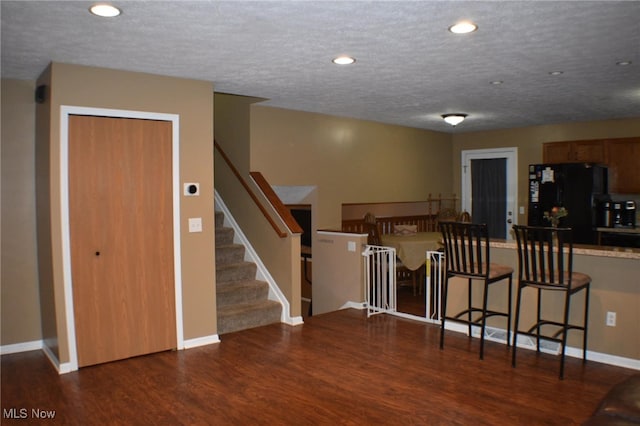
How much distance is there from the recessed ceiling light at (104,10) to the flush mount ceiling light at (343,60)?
158 centimetres

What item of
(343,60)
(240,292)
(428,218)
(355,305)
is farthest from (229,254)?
(428,218)

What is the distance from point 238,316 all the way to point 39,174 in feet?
7.29

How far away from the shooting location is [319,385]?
12.0 feet

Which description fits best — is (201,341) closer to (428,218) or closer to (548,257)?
(548,257)

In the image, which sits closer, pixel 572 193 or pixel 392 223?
pixel 572 193

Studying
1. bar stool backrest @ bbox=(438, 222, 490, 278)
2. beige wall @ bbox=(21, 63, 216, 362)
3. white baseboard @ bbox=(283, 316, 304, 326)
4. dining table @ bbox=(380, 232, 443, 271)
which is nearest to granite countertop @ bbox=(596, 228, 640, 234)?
dining table @ bbox=(380, 232, 443, 271)

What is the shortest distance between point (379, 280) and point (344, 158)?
2096 millimetres

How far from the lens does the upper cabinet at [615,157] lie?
269 inches

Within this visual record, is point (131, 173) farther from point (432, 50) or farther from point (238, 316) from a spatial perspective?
point (432, 50)

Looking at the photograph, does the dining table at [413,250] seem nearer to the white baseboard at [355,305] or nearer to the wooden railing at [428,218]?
the white baseboard at [355,305]

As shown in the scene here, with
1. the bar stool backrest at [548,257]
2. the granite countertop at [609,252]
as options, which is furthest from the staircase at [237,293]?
the granite countertop at [609,252]

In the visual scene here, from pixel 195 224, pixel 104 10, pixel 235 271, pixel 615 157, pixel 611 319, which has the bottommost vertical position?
pixel 611 319

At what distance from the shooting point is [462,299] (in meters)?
4.95

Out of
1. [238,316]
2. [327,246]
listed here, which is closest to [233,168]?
[327,246]
